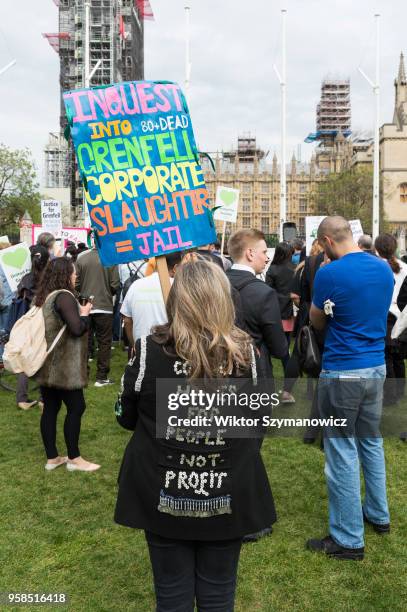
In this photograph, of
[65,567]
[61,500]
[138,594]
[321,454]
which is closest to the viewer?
[138,594]

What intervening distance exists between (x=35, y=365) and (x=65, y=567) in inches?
63.5

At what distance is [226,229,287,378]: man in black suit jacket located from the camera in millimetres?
3840

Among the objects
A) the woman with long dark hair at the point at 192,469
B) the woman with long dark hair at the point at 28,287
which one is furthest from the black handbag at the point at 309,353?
the woman with long dark hair at the point at 28,287

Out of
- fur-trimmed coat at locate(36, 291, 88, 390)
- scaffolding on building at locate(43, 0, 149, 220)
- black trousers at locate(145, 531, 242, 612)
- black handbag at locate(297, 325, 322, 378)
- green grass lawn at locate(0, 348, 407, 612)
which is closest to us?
black trousers at locate(145, 531, 242, 612)

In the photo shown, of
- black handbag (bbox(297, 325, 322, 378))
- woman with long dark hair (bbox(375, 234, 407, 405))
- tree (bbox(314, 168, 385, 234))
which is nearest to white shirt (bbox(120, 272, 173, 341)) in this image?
black handbag (bbox(297, 325, 322, 378))

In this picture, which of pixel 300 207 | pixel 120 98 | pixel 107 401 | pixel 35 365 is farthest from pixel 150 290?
pixel 300 207

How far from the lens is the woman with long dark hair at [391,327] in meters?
6.13

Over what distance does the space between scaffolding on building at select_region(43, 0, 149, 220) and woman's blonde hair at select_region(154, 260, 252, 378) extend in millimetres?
65999

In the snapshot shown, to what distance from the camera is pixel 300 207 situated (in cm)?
10181

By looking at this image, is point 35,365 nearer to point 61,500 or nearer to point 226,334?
point 61,500

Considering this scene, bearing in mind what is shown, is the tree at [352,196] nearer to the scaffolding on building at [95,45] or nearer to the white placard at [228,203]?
the scaffolding on building at [95,45]

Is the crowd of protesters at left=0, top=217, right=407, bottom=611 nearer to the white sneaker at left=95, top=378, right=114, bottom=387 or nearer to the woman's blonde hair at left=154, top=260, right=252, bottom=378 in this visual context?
the woman's blonde hair at left=154, top=260, right=252, bottom=378

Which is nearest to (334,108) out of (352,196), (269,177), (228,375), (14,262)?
(269,177)

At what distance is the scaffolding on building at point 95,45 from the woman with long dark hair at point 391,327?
61.9m
